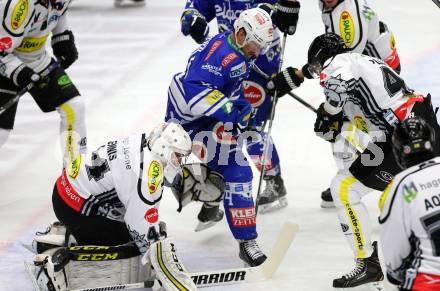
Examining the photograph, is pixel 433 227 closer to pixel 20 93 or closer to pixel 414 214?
pixel 414 214

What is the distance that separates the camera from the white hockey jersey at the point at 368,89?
478 centimetres

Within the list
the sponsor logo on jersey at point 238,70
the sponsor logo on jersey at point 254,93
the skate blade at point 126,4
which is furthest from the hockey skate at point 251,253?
the skate blade at point 126,4

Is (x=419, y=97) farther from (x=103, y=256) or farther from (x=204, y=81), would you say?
(x=103, y=256)

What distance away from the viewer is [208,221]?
5.66m

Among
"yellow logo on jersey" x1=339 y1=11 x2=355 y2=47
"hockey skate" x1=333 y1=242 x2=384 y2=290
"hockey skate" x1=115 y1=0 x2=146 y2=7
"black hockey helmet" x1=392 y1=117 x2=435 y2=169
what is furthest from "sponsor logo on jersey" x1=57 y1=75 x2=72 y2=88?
"hockey skate" x1=115 y1=0 x2=146 y2=7

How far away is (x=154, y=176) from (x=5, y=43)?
1785 millimetres

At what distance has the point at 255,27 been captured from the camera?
16.9ft

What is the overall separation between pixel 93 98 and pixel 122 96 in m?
0.22

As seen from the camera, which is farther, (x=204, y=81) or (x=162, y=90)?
(x=162, y=90)

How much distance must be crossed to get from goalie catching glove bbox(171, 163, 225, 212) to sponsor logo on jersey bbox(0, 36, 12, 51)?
4.35 ft

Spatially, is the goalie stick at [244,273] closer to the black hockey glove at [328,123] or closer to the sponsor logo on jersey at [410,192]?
the black hockey glove at [328,123]

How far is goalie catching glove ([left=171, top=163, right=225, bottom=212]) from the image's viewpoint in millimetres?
5316

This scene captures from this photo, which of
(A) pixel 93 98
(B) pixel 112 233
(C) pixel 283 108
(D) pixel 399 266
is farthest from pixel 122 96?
(D) pixel 399 266

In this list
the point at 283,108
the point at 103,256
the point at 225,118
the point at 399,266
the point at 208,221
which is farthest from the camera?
the point at 283,108
